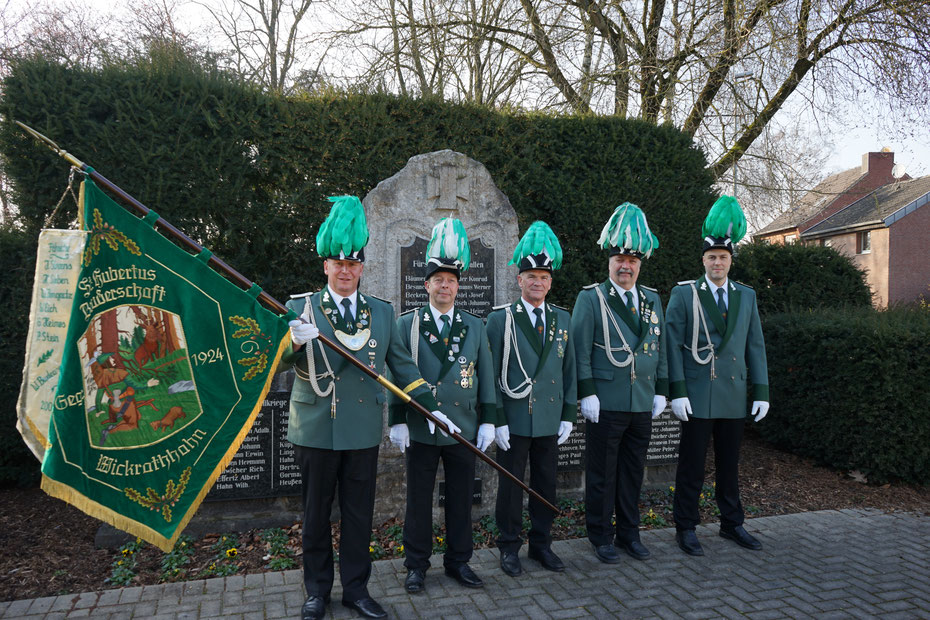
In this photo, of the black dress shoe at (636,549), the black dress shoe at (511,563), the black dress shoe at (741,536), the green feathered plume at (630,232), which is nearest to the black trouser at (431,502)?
the black dress shoe at (511,563)

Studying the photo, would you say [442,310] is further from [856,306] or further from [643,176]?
[856,306]

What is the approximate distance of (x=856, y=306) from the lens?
26.7 ft

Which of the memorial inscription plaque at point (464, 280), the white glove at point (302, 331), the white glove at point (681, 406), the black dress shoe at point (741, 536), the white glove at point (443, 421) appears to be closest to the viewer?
the white glove at point (302, 331)

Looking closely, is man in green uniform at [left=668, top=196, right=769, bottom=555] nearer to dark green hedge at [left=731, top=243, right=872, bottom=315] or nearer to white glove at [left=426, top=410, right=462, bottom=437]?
white glove at [left=426, top=410, right=462, bottom=437]

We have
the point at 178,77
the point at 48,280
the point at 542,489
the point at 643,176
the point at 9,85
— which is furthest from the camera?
the point at 643,176

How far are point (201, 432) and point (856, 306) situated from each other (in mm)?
8460

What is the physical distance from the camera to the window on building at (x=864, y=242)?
27281mm

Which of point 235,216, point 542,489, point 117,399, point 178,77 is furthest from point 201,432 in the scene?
point 178,77

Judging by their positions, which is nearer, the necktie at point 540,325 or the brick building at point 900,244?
the necktie at point 540,325

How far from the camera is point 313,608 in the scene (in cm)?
309

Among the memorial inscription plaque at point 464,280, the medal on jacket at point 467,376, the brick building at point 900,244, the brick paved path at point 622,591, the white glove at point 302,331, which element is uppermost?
the brick building at point 900,244

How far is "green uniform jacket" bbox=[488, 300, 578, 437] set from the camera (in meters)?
3.73

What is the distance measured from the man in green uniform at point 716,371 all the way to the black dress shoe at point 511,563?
1252 mm

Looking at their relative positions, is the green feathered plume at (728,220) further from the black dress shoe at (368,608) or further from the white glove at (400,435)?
the black dress shoe at (368,608)
